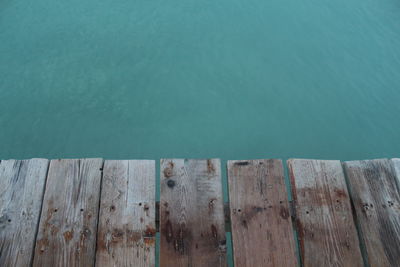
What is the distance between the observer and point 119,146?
10.2ft

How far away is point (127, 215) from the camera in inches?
55.1

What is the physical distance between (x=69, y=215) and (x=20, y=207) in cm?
20

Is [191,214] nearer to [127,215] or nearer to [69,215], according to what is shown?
[127,215]

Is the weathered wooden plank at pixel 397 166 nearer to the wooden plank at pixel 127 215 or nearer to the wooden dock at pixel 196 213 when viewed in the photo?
the wooden dock at pixel 196 213

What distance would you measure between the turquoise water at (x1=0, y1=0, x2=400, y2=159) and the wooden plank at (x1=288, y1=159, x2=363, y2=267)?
60.1 inches

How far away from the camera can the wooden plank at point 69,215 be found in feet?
4.33

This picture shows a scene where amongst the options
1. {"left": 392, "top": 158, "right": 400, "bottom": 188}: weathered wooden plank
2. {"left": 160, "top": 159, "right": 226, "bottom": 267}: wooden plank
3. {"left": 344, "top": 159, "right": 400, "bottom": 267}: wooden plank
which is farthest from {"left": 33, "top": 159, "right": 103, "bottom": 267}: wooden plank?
{"left": 392, "top": 158, "right": 400, "bottom": 188}: weathered wooden plank

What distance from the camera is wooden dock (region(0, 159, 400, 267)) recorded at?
1337 mm

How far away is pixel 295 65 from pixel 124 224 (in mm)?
2790

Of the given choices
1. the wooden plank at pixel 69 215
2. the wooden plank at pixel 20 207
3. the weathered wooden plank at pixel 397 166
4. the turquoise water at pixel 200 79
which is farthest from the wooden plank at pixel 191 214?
the turquoise water at pixel 200 79

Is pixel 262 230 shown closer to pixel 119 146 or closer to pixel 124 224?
pixel 124 224

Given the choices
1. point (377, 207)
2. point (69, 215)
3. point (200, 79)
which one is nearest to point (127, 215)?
point (69, 215)

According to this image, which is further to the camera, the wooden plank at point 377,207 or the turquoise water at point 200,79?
the turquoise water at point 200,79

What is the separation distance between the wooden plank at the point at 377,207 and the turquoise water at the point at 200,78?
1.52m
